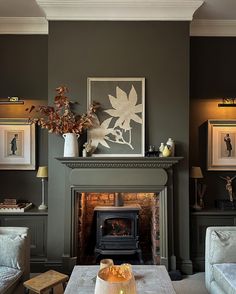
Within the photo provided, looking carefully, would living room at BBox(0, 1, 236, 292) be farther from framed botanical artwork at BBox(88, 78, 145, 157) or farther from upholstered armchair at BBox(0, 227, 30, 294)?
upholstered armchair at BBox(0, 227, 30, 294)

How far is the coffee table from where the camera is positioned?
81.1 inches

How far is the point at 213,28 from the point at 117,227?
300 cm

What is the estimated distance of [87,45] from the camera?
3623mm

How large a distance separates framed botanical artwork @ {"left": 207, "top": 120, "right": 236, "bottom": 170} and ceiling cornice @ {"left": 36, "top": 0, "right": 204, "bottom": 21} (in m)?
1.49

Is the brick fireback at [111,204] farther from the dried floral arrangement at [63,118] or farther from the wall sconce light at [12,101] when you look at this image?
the wall sconce light at [12,101]

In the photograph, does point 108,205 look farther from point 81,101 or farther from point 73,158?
point 81,101

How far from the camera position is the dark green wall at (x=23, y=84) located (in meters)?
4.04

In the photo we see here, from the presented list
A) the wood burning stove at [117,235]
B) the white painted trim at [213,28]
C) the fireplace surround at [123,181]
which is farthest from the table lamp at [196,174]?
the white painted trim at [213,28]

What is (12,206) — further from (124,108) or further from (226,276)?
(226,276)

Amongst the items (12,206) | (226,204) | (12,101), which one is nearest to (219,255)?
(226,204)

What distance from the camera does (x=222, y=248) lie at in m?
2.71

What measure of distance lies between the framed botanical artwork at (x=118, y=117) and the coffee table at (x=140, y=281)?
4.83 feet

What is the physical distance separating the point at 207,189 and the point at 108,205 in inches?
55.2

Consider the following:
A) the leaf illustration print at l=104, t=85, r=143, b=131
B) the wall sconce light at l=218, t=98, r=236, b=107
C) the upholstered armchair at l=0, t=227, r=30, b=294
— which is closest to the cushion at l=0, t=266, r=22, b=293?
the upholstered armchair at l=0, t=227, r=30, b=294
